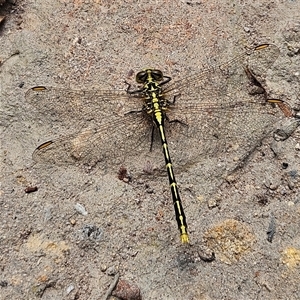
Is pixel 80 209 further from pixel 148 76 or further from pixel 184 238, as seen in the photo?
pixel 148 76

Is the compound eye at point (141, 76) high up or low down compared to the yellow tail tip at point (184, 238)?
up

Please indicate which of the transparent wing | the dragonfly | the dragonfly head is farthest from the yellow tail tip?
the dragonfly head

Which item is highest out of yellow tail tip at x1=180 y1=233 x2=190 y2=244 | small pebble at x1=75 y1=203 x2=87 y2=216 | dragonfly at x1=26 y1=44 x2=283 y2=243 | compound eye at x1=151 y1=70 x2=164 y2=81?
compound eye at x1=151 y1=70 x2=164 y2=81

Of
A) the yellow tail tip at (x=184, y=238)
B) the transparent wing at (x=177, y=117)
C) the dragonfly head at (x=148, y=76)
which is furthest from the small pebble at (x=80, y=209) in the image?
the dragonfly head at (x=148, y=76)

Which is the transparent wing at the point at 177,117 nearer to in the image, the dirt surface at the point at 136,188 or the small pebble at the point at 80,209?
the dirt surface at the point at 136,188

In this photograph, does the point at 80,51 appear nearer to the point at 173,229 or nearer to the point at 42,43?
the point at 42,43

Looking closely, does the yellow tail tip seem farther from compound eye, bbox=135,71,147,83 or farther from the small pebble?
compound eye, bbox=135,71,147,83
